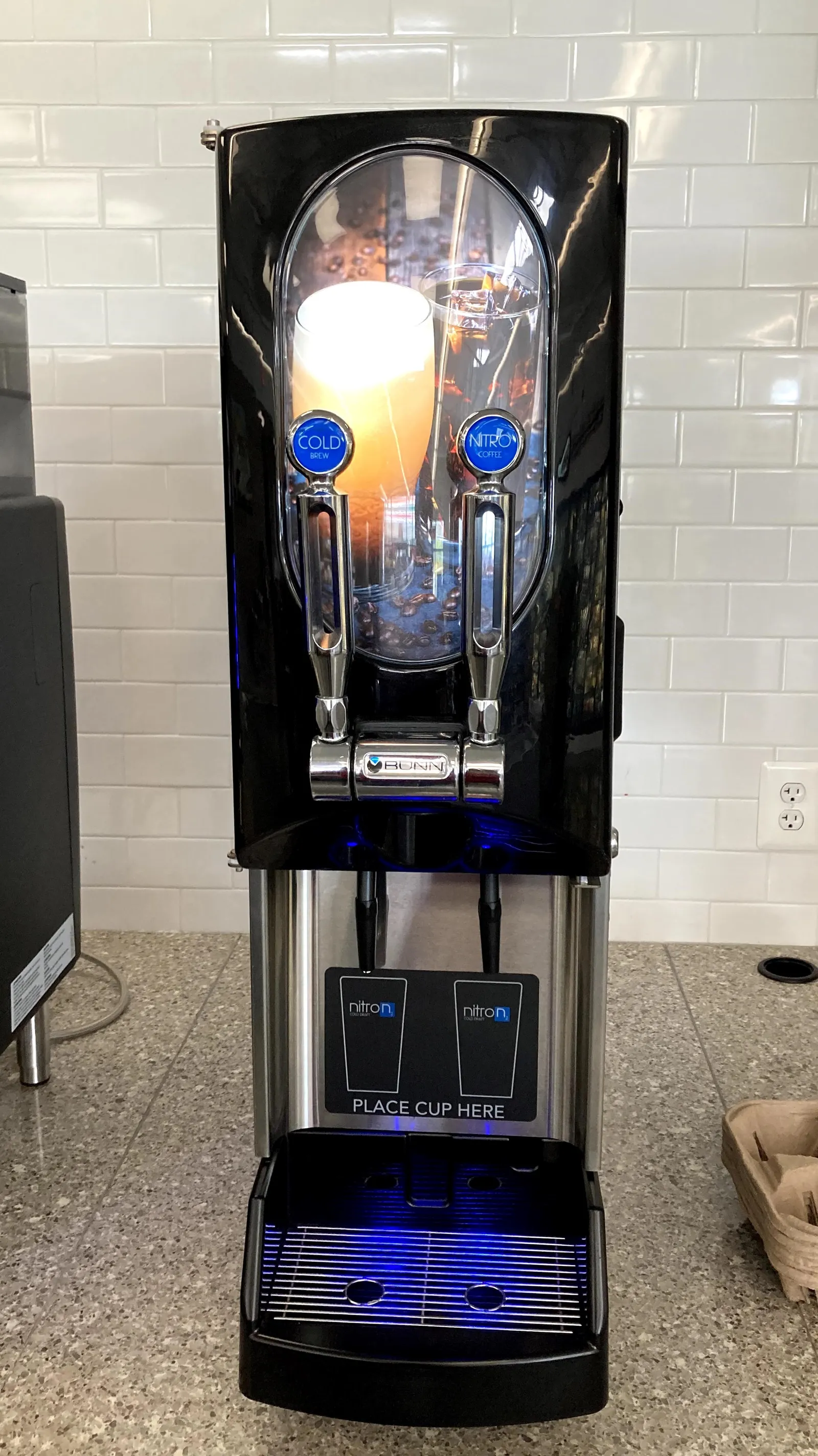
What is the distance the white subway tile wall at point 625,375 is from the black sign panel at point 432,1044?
69 centimetres

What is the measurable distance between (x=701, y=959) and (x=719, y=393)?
2.28 feet

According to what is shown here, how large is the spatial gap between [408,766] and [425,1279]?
329 mm

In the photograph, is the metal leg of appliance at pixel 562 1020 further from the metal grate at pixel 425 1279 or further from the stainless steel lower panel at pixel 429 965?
the metal grate at pixel 425 1279

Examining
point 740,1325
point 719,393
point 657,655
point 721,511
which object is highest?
point 719,393

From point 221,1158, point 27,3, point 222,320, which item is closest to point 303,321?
point 222,320

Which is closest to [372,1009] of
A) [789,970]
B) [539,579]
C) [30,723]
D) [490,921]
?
[490,921]

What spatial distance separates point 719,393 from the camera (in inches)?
52.8

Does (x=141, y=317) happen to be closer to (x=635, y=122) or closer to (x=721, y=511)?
(x=635, y=122)

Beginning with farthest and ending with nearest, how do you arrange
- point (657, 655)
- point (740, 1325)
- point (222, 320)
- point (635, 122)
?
point (657, 655) < point (635, 122) < point (740, 1325) < point (222, 320)

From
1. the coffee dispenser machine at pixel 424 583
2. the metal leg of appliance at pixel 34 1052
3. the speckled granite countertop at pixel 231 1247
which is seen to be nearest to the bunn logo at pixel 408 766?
the coffee dispenser machine at pixel 424 583

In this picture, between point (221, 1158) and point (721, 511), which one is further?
point (721, 511)

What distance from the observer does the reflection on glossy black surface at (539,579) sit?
66cm

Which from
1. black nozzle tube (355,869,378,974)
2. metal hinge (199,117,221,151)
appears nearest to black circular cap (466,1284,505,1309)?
black nozzle tube (355,869,378,974)

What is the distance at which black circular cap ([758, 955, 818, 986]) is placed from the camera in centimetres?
135
